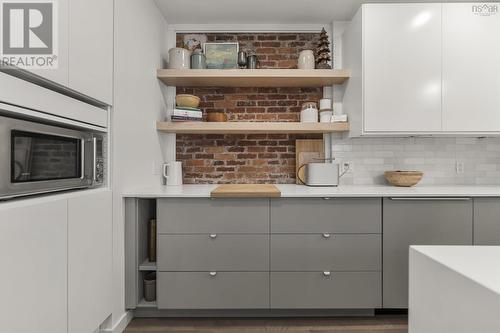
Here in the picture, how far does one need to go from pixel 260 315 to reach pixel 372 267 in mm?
859

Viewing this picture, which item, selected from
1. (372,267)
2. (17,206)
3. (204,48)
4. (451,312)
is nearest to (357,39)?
(204,48)

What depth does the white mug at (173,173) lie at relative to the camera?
2.69 metres

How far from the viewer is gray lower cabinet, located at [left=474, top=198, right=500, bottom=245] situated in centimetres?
215

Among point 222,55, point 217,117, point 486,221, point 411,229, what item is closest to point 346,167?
point 411,229

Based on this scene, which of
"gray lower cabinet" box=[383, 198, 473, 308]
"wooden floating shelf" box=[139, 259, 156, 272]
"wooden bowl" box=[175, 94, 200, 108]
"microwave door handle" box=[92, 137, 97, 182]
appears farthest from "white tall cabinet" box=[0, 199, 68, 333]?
"gray lower cabinet" box=[383, 198, 473, 308]

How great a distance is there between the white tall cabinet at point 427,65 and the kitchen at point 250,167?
11 mm

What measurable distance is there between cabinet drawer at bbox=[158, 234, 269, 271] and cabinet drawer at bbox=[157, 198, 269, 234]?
5 centimetres

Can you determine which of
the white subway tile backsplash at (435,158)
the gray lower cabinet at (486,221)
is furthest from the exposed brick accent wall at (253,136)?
the gray lower cabinet at (486,221)

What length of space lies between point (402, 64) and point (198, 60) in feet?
5.44

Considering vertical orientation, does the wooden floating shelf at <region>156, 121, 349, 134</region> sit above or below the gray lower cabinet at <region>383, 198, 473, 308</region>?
above

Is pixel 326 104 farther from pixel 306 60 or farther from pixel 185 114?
pixel 185 114

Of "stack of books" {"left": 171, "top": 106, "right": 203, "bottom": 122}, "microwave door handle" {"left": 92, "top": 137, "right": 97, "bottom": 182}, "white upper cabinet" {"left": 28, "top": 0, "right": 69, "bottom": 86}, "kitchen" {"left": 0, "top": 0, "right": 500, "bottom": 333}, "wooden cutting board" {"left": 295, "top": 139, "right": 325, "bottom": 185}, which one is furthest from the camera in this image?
"wooden cutting board" {"left": 295, "top": 139, "right": 325, "bottom": 185}

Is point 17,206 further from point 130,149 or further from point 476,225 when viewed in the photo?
point 476,225

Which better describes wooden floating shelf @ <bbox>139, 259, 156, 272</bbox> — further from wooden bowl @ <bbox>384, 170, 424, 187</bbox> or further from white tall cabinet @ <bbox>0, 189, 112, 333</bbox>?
wooden bowl @ <bbox>384, 170, 424, 187</bbox>
